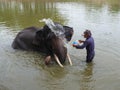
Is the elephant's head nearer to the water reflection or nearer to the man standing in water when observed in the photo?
the man standing in water

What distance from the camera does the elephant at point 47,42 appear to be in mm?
9148

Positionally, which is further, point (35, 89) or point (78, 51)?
point (78, 51)

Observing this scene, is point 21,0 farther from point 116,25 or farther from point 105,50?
point 105,50

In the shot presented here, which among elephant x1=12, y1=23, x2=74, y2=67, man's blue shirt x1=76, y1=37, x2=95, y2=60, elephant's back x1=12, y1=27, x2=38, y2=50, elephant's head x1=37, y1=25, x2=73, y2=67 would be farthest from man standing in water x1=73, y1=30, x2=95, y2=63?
elephant's back x1=12, y1=27, x2=38, y2=50

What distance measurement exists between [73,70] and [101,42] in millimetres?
4130

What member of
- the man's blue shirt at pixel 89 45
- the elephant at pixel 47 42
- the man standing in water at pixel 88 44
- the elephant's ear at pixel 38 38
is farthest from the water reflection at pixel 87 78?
the elephant's ear at pixel 38 38

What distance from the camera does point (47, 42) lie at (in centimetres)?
966

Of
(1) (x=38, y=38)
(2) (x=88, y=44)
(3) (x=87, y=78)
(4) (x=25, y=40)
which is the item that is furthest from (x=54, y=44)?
(4) (x=25, y=40)

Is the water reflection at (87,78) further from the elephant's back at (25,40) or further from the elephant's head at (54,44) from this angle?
the elephant's back at (25,40)

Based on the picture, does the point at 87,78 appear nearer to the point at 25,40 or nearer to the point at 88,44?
the point at 88,44

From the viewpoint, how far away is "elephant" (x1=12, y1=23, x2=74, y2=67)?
915cm

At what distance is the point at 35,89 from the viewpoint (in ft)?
23.6

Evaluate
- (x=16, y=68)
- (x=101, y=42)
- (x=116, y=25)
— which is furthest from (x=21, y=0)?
(x=16, y=68)

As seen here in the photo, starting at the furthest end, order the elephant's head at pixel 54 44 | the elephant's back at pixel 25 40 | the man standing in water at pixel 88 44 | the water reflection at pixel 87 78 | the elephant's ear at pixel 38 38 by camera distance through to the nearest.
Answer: the elephant's back at pixel 25 40 < the elephant's ear at pixel 38 38 < the elephant's head at pixel 54 44 < the man standing in water at pixel 88 44 < the water reflection at pixel 87 78
